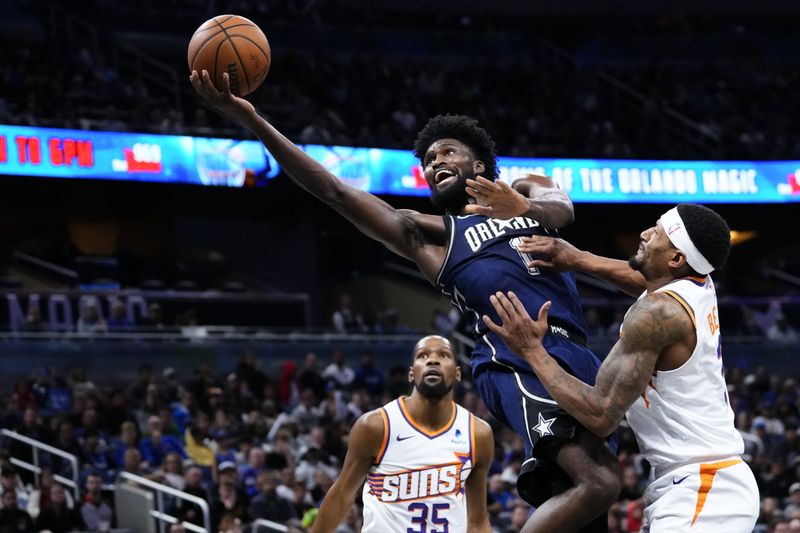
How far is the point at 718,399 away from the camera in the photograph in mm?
4688

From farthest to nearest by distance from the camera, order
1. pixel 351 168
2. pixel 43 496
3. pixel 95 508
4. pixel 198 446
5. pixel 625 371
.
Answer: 1. pixel 351 168
2. pixel 198 446
3. pixel 95 508
4. pixel 43 496
5. pixel 625 371

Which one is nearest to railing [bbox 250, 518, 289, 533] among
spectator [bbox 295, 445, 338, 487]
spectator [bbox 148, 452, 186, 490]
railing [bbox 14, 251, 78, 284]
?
spectator [bbox 148, 452, 186, 490]

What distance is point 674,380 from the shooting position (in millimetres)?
4617

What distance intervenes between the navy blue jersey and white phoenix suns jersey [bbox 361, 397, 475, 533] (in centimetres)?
224

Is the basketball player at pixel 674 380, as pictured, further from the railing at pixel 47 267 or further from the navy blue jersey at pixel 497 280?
the railing at pixel 47 267

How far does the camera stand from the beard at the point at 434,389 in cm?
732

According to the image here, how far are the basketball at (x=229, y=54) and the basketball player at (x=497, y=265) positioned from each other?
0.55 feet

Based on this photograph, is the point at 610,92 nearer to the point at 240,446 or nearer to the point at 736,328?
the point at 736,328

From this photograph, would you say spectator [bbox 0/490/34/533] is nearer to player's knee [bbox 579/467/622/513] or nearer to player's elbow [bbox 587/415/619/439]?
player's knee [bbox 579/467/622/513]

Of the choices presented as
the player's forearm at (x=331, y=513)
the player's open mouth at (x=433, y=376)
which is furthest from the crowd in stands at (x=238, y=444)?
the player's open mouth at (x=433, y=376)

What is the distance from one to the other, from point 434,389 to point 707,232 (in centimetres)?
298

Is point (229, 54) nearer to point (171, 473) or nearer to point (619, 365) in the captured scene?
point (619, 365)

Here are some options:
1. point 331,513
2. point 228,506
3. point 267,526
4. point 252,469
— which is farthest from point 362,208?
point 252,469

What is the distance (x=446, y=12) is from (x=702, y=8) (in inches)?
278
